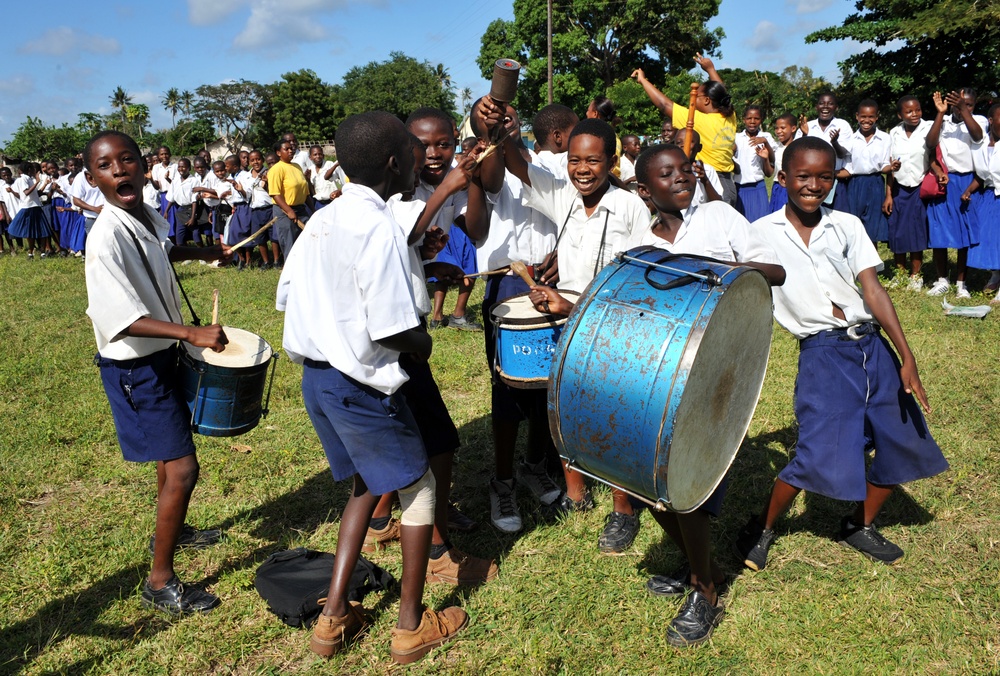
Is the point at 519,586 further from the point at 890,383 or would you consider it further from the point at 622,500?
the point at 890,383

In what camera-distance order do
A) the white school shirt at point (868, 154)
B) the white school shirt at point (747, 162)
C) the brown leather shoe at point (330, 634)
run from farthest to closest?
the white school shirt at point (747, 162), the white school shirt at point (868, 154), the brown leather shoe at point (330, 634)

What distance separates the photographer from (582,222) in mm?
3779

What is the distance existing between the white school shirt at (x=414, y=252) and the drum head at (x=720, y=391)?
1.05m

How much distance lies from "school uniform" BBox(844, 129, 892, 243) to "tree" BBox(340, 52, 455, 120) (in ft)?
234

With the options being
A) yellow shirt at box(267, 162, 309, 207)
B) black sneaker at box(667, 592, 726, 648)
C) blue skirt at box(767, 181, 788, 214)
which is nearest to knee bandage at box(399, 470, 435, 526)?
black sneaker at box(667, 592, 726, 648)

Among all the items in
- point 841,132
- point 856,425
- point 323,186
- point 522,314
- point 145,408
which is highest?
point 841,132

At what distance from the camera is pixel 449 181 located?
319 cm

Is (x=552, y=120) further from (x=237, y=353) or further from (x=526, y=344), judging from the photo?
(x=237, y=353)

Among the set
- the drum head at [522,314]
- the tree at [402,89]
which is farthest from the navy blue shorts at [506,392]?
the tree at [402,89]

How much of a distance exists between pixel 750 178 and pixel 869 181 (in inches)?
55.7

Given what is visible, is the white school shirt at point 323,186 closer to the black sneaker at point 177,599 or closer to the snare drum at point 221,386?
the snare drum at point 221,386

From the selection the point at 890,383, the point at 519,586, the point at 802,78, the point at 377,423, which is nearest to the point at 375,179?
the point at 377,423

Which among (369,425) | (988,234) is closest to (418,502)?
(369,425)

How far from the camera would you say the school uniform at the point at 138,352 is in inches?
127
